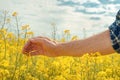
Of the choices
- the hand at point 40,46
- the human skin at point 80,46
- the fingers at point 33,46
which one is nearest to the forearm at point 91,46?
the human skin at point 80,46

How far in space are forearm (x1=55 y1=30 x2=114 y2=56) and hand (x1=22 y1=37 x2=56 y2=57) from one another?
0.11m

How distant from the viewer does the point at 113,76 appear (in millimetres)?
4867

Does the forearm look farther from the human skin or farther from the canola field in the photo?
the canola field

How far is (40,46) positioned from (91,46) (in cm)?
37

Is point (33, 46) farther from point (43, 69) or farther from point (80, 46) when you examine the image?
point (43, 69)

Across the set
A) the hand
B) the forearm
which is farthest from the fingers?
the forearm

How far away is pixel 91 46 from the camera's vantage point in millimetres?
1981

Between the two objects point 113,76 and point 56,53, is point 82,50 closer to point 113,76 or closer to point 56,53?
point 56,53

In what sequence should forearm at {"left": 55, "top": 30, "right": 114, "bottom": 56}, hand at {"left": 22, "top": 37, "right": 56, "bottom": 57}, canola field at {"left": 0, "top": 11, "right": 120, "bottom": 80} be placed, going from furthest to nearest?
canola field at {"left": 0, "top": 11, "right": 120, "bottom": 80}, hand at {"left": 22, "top": 37, "right": 56, "bottom": 57}, forearm at {"left": 55, "top": 30, "right": 114, "bottom": 56}

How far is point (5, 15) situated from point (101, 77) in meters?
1.30

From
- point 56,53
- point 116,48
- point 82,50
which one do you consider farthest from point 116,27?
point 56,53

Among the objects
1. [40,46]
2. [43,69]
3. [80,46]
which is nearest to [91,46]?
[80,46]

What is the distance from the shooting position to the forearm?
76.9 inches

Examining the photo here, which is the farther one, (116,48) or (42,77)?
(42,77)
